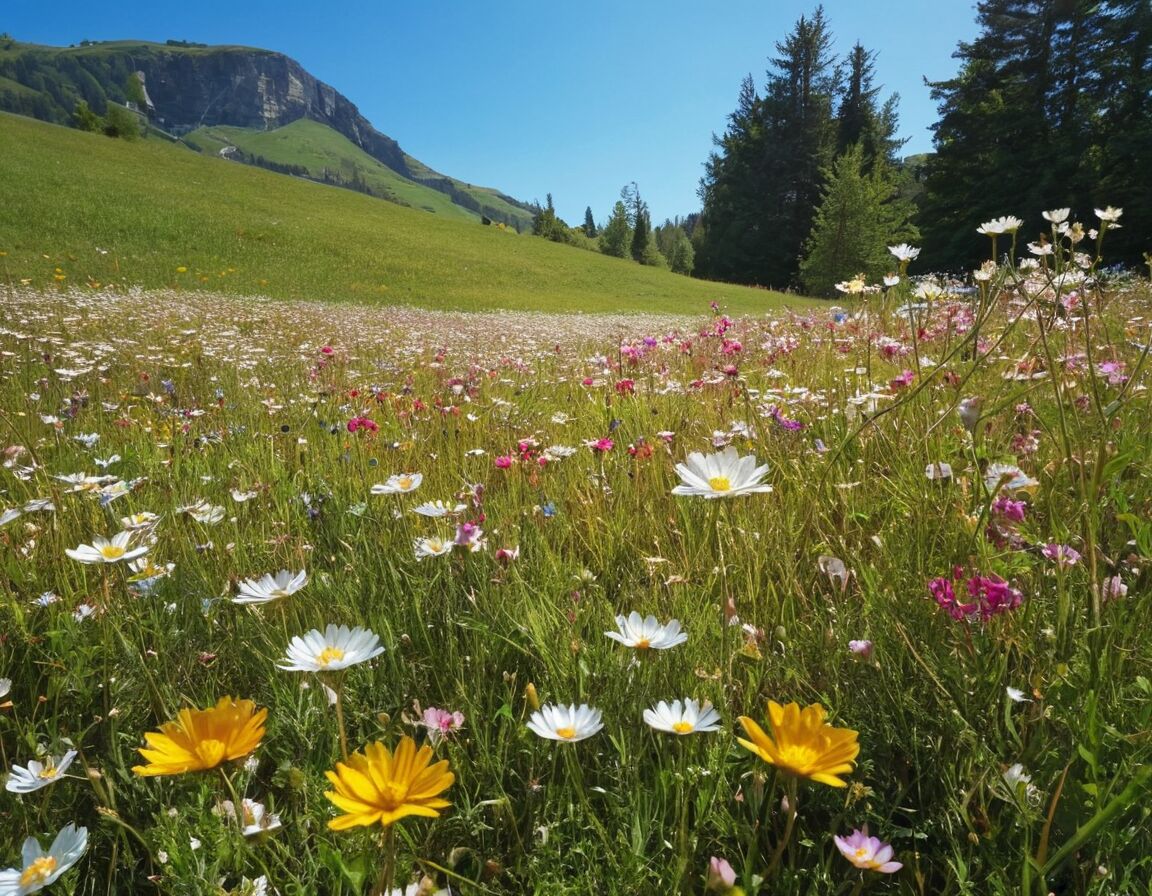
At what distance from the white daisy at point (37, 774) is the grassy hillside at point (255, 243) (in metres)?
13.3

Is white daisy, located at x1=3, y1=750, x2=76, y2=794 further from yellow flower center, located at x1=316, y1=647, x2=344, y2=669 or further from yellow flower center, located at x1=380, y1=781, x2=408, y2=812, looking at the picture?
yellow flower center, located at x1=380, y1=781, x2=408, y2=812

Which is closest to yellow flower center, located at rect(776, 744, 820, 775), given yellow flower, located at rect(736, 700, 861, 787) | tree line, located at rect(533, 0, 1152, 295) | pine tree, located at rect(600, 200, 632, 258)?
yellow flower, located at rect(736, 700, 861, 787)

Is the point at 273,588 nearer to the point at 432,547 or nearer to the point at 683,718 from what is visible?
the point at 432,547

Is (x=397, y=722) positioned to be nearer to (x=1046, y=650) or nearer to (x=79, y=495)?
(x=1046, y=650)

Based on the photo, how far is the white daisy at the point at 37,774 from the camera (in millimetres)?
833

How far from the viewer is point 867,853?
73 cm

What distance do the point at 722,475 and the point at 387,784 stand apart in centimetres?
70

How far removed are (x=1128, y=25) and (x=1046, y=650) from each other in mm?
38659

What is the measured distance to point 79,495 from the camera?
6.51 ft

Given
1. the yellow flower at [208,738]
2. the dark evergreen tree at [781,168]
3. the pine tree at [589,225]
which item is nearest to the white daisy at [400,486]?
the yellow flower at [208,738]

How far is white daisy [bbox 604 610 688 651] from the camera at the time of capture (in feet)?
3.06

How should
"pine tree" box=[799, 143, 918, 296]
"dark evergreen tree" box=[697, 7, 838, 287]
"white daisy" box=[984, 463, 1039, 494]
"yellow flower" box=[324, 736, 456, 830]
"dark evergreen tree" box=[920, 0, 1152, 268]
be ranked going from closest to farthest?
"yellow flower" box=[324, 736, 456, 830] → "white daisy" box=[984, 463, 1039, 494] → "dark evergreen tree" box=[920, 0, 1152, 268] → "pine tree" box=[799, 143, 918, 296] → "dark evergreen tree" box=[697, 7, 838, 287]

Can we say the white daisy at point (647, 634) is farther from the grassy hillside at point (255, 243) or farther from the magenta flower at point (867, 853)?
the grassy hillside at point (255, 243)

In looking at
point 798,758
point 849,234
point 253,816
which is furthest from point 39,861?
point 849,234
